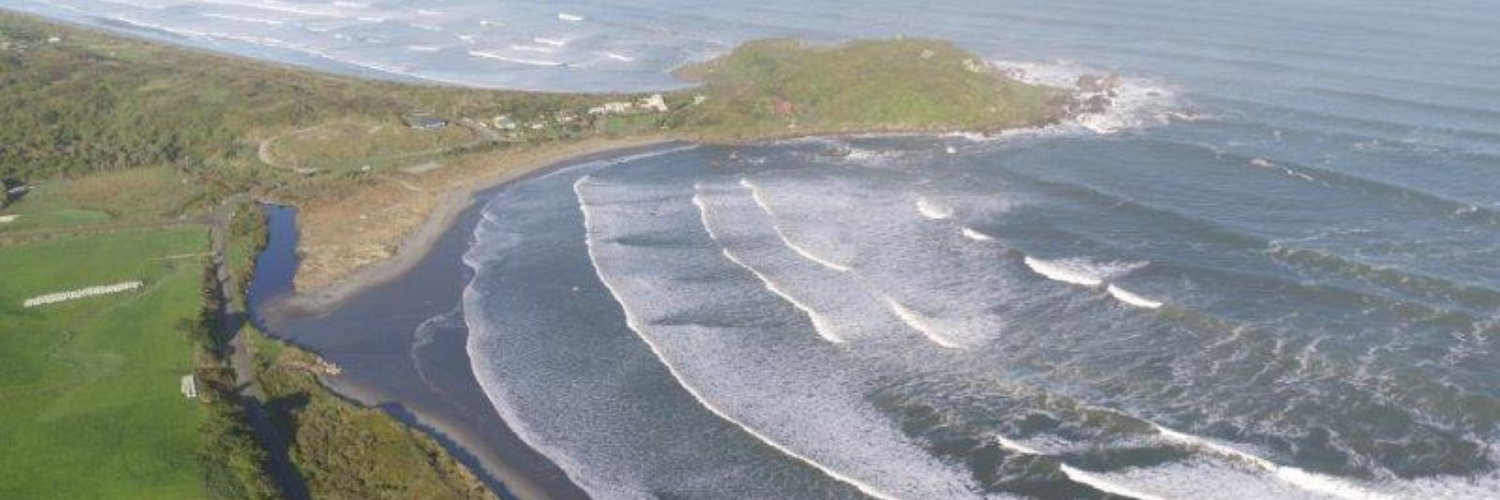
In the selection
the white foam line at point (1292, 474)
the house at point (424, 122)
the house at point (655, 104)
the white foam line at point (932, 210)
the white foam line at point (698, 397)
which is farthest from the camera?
the house at point (655, 104)

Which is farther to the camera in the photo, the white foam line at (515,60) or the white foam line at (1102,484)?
the white foam line at (515,60)

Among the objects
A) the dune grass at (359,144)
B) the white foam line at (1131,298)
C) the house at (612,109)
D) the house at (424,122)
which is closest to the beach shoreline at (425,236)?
the house at (612,109)

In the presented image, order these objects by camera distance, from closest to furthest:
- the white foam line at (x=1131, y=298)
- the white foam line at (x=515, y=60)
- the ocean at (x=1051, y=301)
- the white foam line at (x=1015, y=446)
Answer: the ocean at (x=1051, y=301), the white foam line at (x=1015, y=446), the white foam line at (x=1131, y=298), the white foam line at (x=515, y=60)

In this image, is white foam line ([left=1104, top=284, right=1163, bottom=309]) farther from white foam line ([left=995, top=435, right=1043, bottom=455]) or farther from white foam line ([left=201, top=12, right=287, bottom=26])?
white foam line ([left=201, top=12, right=287, bottom=26])

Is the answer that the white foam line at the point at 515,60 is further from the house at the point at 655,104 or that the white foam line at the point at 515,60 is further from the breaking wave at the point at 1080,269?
the breaking wave at the point at 1080,269


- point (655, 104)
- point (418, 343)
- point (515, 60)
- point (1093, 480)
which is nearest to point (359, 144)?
point (655, 104)

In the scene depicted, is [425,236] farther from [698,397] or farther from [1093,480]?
[1093,480]

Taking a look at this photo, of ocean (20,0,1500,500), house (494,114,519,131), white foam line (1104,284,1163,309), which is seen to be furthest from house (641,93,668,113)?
white foam line (1104,284,1163,309)

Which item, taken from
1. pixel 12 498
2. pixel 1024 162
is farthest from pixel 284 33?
pixel 12 498
